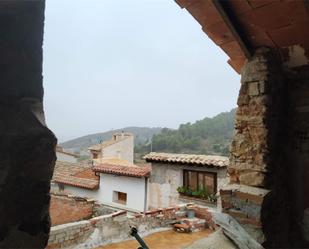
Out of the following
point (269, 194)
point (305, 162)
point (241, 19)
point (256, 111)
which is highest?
point (241, 19)

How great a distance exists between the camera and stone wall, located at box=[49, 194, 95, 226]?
36.0 ft

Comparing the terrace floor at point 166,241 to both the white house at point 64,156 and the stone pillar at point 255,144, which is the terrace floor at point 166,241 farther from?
the white house at point 64,156

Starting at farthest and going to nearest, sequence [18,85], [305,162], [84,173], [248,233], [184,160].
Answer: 1. [84,173]
2. [184,160]
3. [305,162]
4. [248,233]
5. [18,85]

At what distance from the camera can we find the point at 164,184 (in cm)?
1249

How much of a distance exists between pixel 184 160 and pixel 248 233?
902 centimetres

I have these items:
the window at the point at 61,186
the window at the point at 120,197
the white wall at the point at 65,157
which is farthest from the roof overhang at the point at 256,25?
the white wall at the point at 65,157

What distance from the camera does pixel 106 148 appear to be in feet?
63.9

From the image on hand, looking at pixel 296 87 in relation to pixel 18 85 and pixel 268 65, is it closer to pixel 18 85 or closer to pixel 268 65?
pixel 268 65

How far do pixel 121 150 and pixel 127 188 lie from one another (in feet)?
23.4

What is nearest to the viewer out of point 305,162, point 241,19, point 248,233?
point 241,19

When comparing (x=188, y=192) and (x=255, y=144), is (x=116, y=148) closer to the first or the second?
(x=188, y=192)

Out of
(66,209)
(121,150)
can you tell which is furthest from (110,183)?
(121,150)

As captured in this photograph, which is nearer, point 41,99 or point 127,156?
point 41,99

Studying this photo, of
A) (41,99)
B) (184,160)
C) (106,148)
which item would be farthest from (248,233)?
(106,148)
